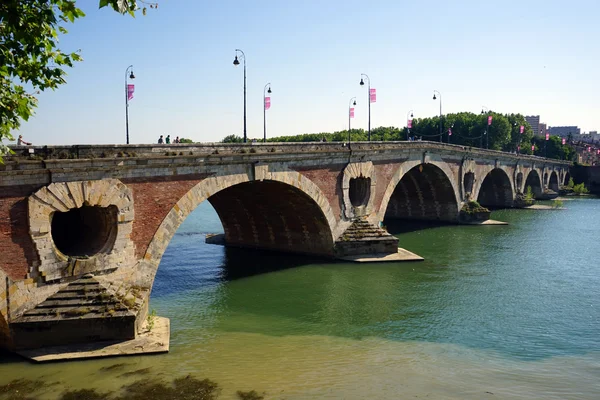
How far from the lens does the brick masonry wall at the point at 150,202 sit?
20688 millimetres

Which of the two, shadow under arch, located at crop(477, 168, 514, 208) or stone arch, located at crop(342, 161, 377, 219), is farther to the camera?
shadow under arch, located at crop(477, 168, 514, 208)

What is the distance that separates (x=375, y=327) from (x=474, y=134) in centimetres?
7931

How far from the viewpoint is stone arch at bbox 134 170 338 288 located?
2120 cm

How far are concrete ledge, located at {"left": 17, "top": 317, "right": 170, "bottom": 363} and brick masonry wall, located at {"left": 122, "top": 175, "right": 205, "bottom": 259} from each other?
370 centimetres

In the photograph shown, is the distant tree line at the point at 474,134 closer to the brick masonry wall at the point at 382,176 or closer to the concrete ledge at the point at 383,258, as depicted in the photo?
the brick masonry wall at the point at 382,176

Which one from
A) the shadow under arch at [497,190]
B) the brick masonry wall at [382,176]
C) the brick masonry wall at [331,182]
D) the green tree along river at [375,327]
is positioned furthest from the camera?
the shadow under arch at [497,190]

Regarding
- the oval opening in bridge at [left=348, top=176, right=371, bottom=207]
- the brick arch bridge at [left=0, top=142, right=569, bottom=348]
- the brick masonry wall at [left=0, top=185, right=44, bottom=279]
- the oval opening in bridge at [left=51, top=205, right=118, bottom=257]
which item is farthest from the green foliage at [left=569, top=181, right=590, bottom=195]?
the brick masonry wall at [left=0, top=185, right=44, bottom=279]

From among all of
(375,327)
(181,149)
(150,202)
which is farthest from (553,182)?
(150,202)

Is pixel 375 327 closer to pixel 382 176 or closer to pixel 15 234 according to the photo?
pixel 15 234

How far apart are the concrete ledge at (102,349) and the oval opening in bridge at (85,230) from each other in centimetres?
341

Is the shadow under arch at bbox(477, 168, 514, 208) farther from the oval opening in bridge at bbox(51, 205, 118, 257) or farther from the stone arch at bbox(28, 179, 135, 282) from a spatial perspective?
the oval opening in bridge at bbox(51, 205, 118, 257)

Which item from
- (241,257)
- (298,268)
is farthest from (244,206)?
(298,268)

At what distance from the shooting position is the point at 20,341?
17141 millimetres

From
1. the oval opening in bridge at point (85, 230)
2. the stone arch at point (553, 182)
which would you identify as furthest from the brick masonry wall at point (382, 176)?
the stone arch at point (553, 182)
